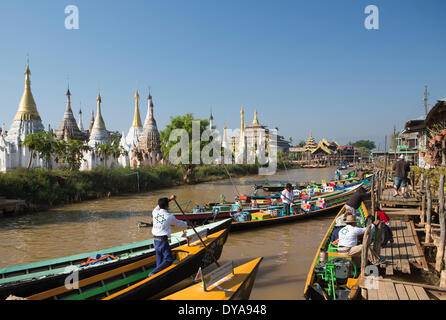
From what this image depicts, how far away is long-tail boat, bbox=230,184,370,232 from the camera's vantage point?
1093cm

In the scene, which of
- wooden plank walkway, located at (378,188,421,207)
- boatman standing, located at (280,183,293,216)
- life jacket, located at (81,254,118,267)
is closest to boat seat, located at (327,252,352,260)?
life jacket, located at (81,254,118,267)

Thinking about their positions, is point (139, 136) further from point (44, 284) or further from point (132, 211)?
point (44, 284)

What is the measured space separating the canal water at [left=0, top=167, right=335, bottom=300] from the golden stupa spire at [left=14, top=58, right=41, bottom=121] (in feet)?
55.3

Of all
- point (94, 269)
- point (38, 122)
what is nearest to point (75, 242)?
point (94, 269)

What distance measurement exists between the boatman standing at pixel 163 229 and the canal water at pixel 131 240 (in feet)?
6.43

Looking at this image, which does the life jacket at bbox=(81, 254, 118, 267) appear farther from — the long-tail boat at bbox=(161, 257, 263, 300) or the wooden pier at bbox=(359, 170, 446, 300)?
the wooden pier at bbox=(359, 170, 446, 300)

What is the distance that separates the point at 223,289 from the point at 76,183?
17619 millimetres

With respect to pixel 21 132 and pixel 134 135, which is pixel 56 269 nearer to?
pixel 21 132

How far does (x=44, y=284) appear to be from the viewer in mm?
5062

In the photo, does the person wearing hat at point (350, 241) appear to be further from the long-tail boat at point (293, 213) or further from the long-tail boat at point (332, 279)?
the long-tail boat at point (293, 213)

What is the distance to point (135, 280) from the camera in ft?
19.2

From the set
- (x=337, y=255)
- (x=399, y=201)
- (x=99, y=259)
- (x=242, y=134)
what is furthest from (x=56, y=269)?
(x=242, y=134)
